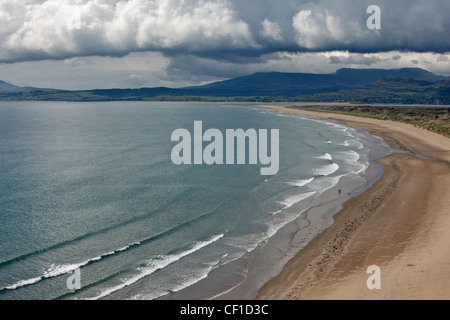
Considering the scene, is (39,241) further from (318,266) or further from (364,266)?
(364,266)

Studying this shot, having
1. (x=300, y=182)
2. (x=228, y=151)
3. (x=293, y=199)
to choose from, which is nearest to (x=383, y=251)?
(x=293, y=199)

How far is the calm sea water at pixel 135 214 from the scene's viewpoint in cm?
2411

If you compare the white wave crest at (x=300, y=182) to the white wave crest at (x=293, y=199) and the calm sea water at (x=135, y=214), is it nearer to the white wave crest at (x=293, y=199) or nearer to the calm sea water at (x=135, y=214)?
the calm sea water at (x=135, y=214)

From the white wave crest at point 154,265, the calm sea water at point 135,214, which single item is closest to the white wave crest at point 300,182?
the calm sea water at point 135,214

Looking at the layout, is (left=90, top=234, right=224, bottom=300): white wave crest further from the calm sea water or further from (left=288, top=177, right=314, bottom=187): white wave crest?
(left=288, top=177, right=314, bottom=187): white wave crest

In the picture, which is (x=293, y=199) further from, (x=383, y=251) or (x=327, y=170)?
(x=327, y=170)

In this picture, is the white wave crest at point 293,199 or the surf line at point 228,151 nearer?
the white wave crest at point 293,199

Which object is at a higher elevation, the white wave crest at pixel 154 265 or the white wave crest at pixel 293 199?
the white wave crest at pixel 293 199

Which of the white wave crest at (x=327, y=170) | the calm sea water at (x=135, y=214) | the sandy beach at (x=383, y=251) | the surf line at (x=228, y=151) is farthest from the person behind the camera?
the surf line at (x=228, y=151)

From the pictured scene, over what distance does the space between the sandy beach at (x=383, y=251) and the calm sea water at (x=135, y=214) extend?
15.1 feet

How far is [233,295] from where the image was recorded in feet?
71.9

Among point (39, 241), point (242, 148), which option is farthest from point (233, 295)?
point (242, 148)

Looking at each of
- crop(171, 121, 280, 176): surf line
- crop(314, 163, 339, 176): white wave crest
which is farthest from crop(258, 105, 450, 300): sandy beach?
crop(171, 121, 280, 176): surf line
